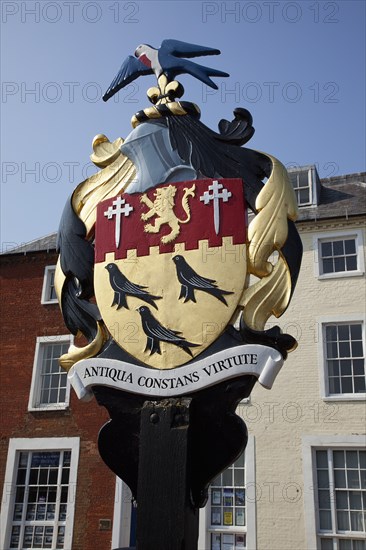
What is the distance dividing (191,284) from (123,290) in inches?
26.6

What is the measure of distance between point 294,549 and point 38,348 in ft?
27.4

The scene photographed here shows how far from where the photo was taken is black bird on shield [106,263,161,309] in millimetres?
5468

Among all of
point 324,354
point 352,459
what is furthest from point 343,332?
point 352,459

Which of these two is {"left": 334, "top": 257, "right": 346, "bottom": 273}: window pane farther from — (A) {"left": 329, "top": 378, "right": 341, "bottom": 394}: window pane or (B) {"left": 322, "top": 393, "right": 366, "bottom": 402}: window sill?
(B) {"left": 322, "top": 393, "right": 366, "bottom": 402}: window sill

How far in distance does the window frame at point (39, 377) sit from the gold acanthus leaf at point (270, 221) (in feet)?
38.0

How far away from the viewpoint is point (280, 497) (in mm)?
13633

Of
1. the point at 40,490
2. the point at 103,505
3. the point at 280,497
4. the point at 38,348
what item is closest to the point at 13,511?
the point at 40,490

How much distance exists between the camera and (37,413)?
15930mm

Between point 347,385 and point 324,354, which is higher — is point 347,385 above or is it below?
below

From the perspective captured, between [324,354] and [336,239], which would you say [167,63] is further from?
[336,239]

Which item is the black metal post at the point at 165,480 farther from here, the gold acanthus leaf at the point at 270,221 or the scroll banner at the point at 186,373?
the gold acanthus leaf at the point at 270,221

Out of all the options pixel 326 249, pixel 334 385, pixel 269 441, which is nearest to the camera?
pixel 269 441

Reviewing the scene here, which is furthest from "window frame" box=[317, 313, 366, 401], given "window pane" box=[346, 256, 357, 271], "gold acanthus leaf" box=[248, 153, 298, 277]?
"gold acanthus leaf" box=[248, 153, 298, 277]

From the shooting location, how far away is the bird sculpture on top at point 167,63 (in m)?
6.60
